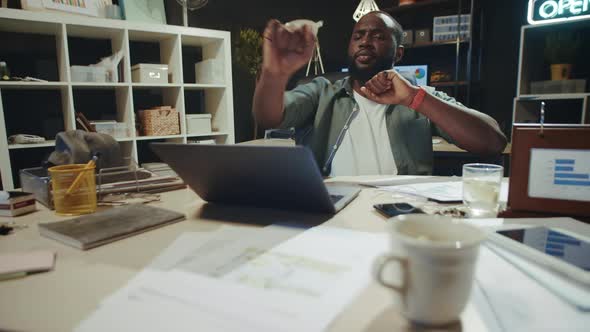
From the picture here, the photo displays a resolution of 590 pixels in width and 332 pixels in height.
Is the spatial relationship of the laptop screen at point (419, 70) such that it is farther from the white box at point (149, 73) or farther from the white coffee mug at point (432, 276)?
the white coffee mug at point (432, 276)

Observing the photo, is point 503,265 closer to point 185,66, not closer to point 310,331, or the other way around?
point 310,331

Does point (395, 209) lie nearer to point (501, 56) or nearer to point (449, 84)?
point (449, 84)

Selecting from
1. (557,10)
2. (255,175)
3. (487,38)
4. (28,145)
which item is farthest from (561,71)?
(28,145)

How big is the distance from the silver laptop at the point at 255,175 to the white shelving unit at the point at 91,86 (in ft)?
6.33

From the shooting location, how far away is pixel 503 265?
55cm

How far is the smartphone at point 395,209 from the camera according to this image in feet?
2.65

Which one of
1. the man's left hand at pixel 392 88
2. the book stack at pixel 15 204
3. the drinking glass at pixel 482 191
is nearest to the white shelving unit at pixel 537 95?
the man's left hand at pixel 392 88

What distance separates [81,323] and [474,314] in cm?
44

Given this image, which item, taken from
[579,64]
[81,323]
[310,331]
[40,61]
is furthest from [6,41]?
[579,64]

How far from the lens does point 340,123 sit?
1835 mm

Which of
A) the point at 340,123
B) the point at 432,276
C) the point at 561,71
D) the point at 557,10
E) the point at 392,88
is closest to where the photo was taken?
the point at 432,276

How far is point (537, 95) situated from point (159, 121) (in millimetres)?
2874

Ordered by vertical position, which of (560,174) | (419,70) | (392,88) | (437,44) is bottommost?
(560,174)

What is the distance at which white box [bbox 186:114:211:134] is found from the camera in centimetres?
293
